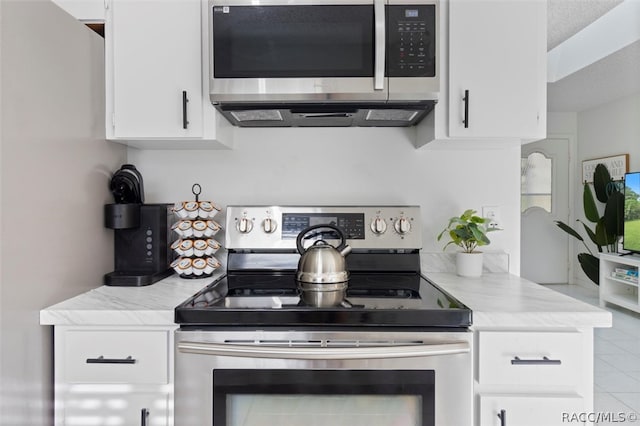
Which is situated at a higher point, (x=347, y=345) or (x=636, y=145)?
(x=636, y=145)

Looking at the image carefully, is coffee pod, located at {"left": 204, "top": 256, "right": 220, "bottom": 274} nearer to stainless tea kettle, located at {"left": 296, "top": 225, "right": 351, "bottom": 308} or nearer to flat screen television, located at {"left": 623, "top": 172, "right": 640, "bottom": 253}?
stainless tea kettle, located at {"left": 296, "top": 225, "right": 351, "bottom": 308}

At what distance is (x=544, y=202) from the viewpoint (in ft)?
19.3

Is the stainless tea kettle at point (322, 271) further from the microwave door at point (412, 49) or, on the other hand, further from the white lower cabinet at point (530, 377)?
the microwave door at point (412, 49)

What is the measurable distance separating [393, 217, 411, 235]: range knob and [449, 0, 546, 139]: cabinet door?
1.38 ft

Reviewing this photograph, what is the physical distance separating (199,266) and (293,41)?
95 centimetres

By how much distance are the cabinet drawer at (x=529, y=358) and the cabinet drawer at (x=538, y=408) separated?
41mm

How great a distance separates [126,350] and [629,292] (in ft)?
18.0

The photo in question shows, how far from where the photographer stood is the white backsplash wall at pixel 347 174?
6.30ft

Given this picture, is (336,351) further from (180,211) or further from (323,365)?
(180,211)

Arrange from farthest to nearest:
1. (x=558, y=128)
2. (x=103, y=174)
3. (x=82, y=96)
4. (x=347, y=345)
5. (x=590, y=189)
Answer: (x=558, y=128) < (x=590, y=189) < (x=103, y=174) < (x=82, y=96) < (x=347, y=345)

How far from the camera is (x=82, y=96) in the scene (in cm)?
149

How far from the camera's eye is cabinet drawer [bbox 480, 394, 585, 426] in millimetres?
1201

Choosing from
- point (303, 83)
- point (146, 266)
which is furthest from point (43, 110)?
point (303, 83)

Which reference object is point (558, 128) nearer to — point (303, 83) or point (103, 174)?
point (303, 83)
